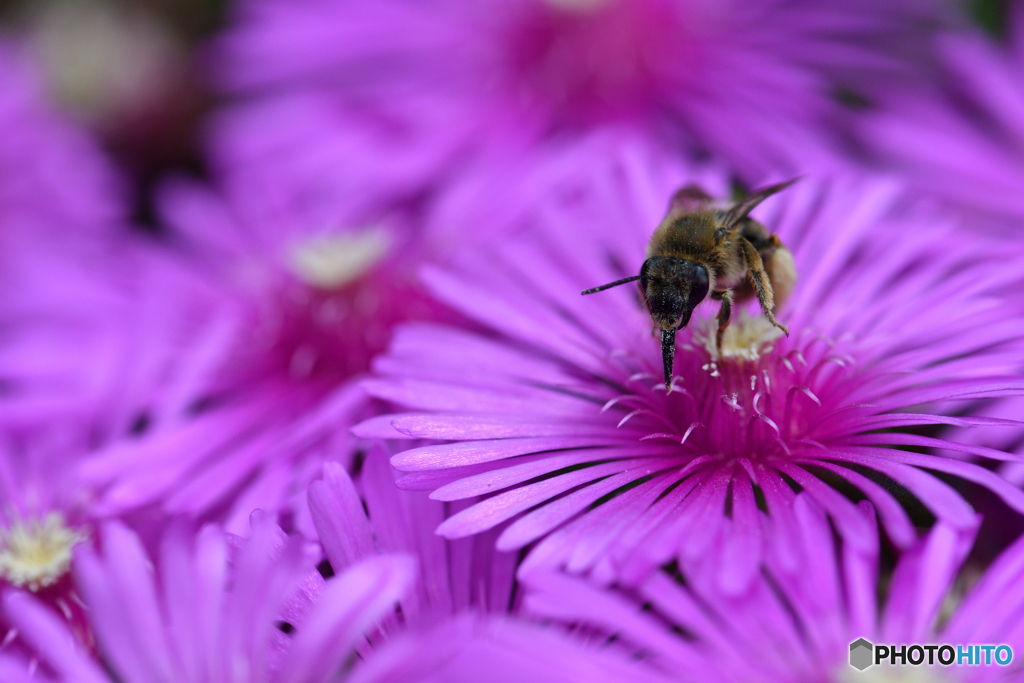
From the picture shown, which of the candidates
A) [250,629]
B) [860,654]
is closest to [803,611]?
[860,654]

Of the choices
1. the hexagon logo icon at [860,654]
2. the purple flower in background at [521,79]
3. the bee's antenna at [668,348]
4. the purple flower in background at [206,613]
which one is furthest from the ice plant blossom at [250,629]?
the purple flower in background at [521,79]

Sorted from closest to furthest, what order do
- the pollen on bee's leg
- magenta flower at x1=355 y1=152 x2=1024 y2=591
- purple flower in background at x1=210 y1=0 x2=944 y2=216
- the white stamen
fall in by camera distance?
magenta flower at x1=355 y1=152 x2=1024 y2=591, the pollen on bee's leg, the white stamen, purple flower in background at x1=210 y1=0 x2=944 y2=216

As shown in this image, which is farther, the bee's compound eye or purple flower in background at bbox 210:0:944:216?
purple flower in background at bbox 210:0:944:216

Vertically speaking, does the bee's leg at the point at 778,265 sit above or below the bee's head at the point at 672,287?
above

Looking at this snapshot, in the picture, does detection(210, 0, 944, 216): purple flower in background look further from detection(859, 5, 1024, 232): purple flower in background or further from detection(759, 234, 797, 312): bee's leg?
detection(759, 234, 797, 312): bee's leg

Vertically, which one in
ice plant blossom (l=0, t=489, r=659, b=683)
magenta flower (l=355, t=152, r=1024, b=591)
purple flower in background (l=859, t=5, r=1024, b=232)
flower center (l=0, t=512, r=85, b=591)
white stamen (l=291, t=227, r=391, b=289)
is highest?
purple flower in background (l=859, t=5, r=1024, b=232)

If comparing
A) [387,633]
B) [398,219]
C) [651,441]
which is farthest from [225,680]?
[398,219]

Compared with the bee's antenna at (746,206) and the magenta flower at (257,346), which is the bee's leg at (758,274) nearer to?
A: the bee's antenna at (746,206)

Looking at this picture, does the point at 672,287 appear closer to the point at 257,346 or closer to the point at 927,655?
the point at 927,655

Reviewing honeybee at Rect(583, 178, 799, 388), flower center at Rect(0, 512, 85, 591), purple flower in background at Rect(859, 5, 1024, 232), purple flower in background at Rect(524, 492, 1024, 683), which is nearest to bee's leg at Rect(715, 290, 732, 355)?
honeybee at Rect(583, 178, 799, 388)
